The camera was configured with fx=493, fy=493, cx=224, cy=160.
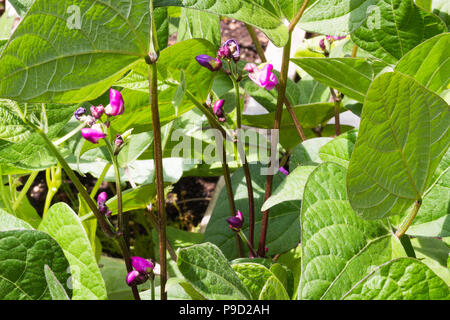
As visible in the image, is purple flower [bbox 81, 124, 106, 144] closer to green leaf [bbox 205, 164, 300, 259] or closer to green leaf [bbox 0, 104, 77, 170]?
green leaf [bbox 0, 104, 77, 170]

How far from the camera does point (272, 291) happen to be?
21.8 inches

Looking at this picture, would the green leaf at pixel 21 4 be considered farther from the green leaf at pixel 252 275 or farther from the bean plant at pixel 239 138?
the green leaf at pixel 252 275

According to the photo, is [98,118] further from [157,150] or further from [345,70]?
[345,70]

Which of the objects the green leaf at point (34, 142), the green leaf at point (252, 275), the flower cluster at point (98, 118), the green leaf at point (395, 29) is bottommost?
the green leaf at point (252, 275)

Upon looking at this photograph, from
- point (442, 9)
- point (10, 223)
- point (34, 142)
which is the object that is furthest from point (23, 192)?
point (442, 9)

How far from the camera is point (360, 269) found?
1.88 feet

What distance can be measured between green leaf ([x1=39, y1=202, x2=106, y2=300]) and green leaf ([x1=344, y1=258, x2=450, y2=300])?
0.29 metres

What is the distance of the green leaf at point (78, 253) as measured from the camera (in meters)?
0.59

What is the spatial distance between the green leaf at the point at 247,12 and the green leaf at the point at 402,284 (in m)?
0.30

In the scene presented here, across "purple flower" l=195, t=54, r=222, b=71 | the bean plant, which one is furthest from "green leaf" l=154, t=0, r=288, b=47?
"purple flower" l=195, t=54, r=222, b=71

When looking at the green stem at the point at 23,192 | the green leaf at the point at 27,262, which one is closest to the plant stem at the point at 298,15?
the green leaf at the point at 27,262

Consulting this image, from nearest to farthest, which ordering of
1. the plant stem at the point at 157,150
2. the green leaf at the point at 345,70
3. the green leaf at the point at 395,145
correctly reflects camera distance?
the green leaf at the point at 395,145, the plant stem at the point at 157,150, the green leaf at the point at 345,70

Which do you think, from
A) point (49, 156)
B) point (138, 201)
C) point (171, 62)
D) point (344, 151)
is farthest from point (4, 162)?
point (344, 151)

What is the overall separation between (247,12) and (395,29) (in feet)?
0.94
